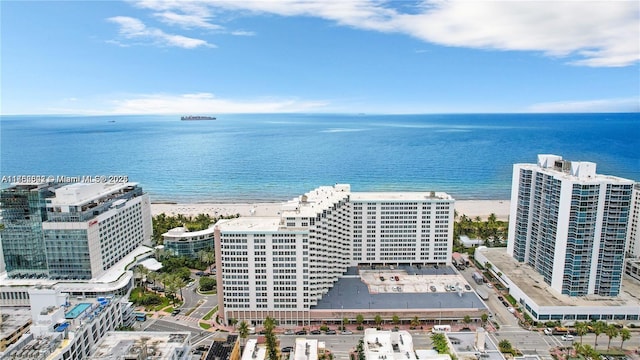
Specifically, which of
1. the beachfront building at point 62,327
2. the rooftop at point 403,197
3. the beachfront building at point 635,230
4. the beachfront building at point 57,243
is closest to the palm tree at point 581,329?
the rooftop at point 403,197

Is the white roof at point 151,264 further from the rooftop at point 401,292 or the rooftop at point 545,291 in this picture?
the rooftop at point 545,291

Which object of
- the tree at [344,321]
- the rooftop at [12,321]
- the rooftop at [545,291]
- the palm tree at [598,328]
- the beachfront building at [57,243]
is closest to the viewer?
the rooftop at [12,321]

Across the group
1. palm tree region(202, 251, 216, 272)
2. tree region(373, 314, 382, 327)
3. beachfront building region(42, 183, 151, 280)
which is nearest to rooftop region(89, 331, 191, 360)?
tree region(373, 314, 382, 327)

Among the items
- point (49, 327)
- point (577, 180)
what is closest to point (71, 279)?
point (49, 327)

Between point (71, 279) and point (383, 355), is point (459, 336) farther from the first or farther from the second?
point (71, 279)

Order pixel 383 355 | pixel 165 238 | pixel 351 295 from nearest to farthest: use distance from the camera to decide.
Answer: pixel 383 355 → pixel 351 295 → pixel 165 238

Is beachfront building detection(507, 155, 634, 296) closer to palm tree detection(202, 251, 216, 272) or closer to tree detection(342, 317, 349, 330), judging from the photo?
tree detection(342, 317, 349, 330)
